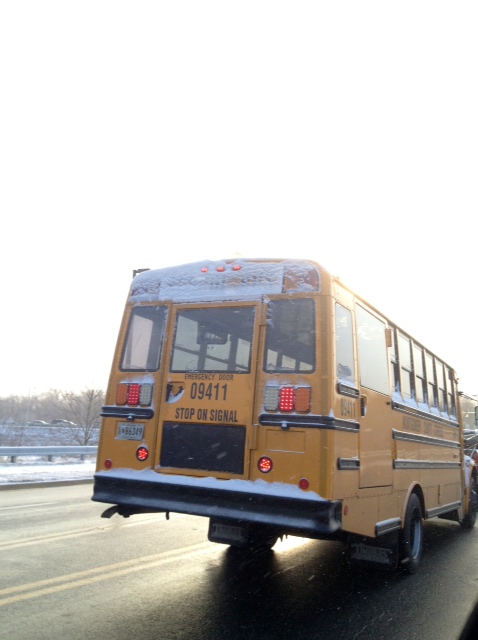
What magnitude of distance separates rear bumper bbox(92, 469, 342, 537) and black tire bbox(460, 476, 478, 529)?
6.59 meters

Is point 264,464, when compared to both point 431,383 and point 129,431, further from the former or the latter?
point 431,383

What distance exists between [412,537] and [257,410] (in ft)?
10.3

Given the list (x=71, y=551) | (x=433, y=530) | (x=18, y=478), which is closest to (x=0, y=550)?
(x=71, y=551)

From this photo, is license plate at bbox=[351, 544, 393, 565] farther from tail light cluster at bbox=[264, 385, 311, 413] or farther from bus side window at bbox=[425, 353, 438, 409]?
bus side window at bbox=[425, 353, 438, 409]

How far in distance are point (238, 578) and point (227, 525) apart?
3.49 feet

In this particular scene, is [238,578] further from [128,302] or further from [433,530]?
[433,530]

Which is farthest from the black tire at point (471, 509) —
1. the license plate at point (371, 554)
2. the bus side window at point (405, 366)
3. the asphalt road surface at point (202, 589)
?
the license plate at point (371, 554)

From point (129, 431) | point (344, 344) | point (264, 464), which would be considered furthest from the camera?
point (129, 431)

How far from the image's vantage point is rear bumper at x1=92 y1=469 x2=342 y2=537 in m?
4.94

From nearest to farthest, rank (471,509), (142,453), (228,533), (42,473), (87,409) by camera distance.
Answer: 1. (228,533)
2. (142,453)
3. (471,509)
4. (42,473)
5. (87,409)

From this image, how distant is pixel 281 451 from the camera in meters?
5.21

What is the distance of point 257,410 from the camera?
543 centimetres

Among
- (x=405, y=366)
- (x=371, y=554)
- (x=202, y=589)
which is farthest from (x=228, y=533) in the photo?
(x=405, y=366)

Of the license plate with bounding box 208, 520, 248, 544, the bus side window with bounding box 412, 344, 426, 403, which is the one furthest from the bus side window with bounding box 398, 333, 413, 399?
the license plate with bounding box 208, 520, 248, 544
